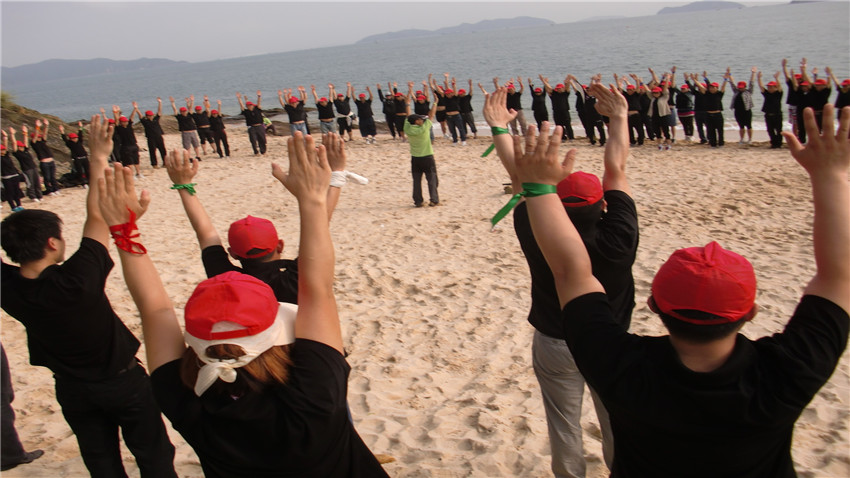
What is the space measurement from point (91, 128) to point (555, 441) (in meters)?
2.96

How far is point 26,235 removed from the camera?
2.78 meters

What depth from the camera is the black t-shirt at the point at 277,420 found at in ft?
5.73

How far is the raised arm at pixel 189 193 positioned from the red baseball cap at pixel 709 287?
2.16 meters

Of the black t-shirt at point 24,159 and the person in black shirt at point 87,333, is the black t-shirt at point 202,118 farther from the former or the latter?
the person in black shirt at point 87,333

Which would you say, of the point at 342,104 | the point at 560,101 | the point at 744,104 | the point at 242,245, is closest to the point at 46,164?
the point at 342,104

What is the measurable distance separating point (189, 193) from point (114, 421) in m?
1.33

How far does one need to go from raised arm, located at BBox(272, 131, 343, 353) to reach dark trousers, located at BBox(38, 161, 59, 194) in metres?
15.3

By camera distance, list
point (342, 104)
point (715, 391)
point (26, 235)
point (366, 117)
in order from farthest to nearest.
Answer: point (342, 104)
point (366, 117)
point (26, 235)
point (715, 391)

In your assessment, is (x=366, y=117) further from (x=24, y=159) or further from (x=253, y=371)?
(x=253, y=371)

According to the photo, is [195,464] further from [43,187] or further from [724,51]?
[724,51]

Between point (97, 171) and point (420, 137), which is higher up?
point (97, 171)

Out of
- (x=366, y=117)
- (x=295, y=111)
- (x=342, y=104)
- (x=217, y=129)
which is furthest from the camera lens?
(x=342, y=104)

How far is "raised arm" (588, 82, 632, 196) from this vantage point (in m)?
2.99

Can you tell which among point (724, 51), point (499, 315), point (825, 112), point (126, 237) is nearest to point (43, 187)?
point (499, 315)
